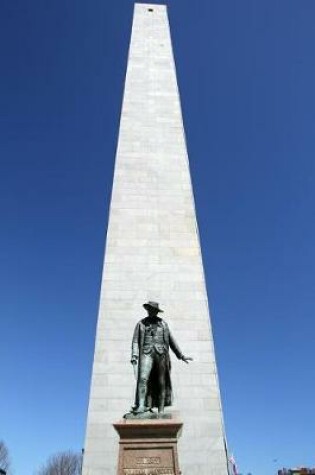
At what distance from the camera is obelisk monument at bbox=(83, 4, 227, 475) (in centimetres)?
1161

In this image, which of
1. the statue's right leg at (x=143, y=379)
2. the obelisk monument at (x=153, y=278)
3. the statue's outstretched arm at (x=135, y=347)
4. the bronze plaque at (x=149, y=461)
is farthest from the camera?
the obelisk monument at (x=153, y=278)

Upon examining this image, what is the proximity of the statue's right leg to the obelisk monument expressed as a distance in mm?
4704

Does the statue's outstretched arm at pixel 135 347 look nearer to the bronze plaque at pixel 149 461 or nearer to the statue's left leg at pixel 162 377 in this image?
the statue's left leg at pixel 162 377

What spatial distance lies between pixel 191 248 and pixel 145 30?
1282 centimetres

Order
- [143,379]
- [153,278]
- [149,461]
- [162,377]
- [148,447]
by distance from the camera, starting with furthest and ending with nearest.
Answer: [153,278] → [162,377] → [143,379] → [148,447] → [149,461]

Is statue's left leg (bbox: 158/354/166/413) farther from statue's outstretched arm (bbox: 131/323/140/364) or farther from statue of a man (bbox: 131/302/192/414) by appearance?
statue's outstretched arm (bbox: 131/323/140/364)

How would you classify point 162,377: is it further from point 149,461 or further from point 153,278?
point 153,278

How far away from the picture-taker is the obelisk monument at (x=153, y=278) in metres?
11.6

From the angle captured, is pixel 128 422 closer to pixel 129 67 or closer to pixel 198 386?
pixel 198 386

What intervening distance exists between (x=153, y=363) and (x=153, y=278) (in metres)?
6.48

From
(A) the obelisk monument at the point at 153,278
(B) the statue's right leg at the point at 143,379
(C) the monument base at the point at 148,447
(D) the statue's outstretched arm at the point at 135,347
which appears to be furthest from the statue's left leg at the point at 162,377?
(A) the obelisk monument at the point at 153,278

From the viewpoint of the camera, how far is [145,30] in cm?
2247

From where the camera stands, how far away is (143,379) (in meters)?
7.48

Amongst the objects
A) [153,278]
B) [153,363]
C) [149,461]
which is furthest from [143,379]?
[153,278]
